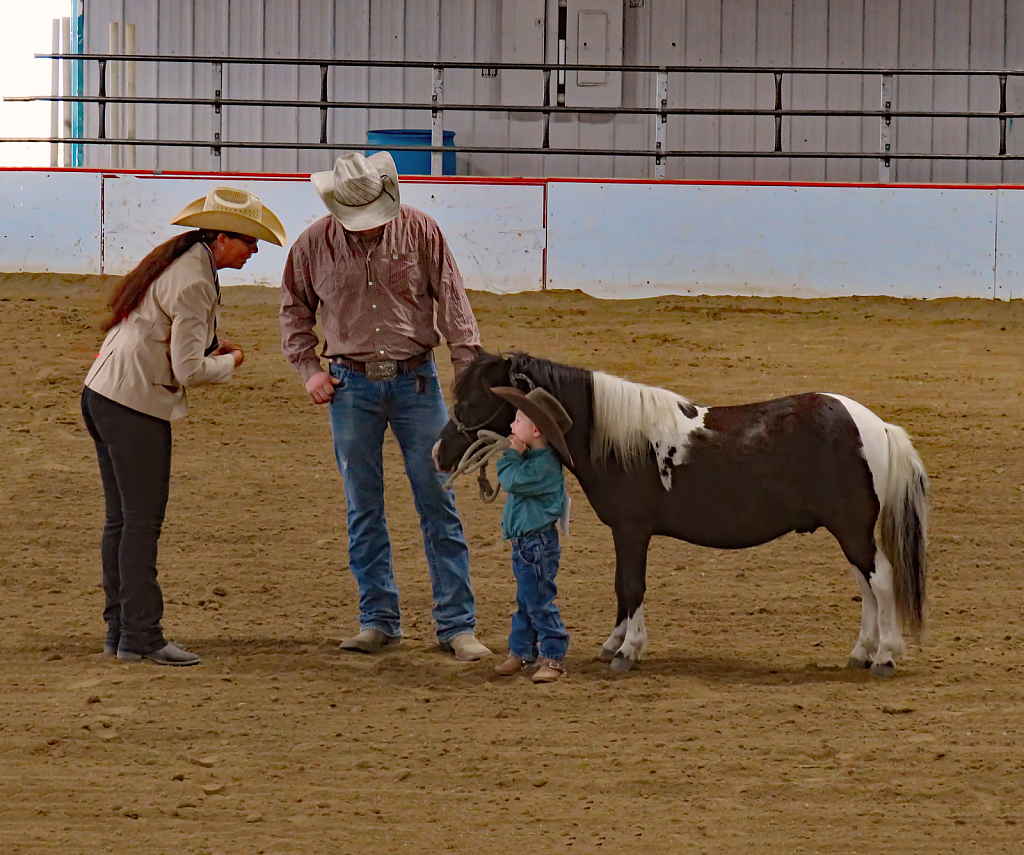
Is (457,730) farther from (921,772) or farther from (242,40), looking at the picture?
(242,40)

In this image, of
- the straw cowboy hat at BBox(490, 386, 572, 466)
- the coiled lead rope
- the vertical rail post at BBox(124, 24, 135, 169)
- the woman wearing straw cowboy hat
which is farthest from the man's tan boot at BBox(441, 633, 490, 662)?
the vertical rail post at BBox(124, 24, 135, 169)

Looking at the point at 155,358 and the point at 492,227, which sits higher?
the point at 492,227

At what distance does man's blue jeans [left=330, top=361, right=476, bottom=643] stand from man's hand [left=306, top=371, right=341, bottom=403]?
1.7 inches

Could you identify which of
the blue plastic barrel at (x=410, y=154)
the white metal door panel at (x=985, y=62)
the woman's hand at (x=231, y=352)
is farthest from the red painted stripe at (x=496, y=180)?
the woman's hand at (x=231, y=352)

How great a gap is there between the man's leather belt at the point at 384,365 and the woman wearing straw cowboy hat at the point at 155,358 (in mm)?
410

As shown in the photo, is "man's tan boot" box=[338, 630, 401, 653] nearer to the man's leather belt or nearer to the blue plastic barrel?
the man's leather belt

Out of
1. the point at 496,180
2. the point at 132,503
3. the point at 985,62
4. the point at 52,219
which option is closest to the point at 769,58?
the point at 985,62

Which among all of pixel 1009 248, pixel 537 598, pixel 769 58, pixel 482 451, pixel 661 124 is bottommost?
pixel 537 598

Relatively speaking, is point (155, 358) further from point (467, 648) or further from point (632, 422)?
point (632, 422)

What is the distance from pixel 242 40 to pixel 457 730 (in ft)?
45.7

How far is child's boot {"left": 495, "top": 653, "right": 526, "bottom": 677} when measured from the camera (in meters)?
4.52

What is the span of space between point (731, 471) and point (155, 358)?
2158 mm

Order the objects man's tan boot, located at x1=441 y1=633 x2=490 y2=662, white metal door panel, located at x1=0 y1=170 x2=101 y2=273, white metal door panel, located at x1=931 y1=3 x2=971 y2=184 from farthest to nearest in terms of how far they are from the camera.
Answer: white metal door panel, located at x1=931 y1=3 x2=971 y2=184, white metal door panel, located at x1=0 y1=170 x2=101 y2=273, man's tan boot, located at x1=441 y1=633 x2=490 y2=662

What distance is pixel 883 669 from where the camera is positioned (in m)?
4.47
